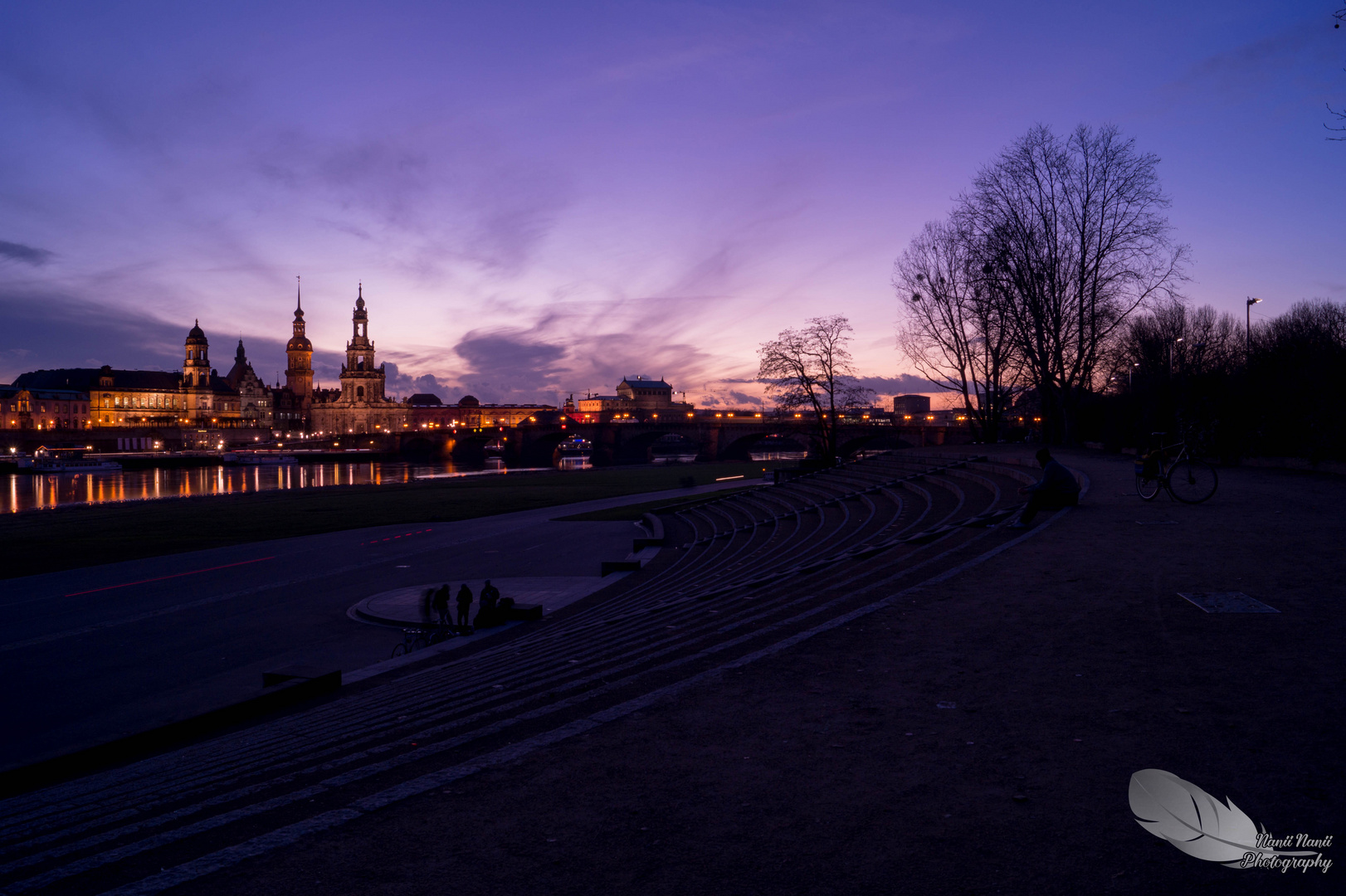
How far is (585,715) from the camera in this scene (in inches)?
217

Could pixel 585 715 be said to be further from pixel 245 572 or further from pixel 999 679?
pixel 245 572

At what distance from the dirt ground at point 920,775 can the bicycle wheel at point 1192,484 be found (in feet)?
24.2

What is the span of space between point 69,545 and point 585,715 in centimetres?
3436

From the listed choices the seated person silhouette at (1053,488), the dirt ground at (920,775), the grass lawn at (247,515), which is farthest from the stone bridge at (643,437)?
the dirt ground at (920,775)

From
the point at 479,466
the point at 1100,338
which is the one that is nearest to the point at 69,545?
the point at 1100,338

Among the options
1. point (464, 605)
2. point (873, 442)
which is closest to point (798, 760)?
point (464, 605)

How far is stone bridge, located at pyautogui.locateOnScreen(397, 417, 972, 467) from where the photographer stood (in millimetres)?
84062

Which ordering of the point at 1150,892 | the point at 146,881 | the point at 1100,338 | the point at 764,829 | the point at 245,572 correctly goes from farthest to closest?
the point at 1100,338
the point at 245,572
the point at 764,829
the point at 146,881
the point at 1150,892

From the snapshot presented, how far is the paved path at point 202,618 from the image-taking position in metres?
11.5

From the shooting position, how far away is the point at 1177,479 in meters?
14.1

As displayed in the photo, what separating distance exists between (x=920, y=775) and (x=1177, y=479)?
1272cm

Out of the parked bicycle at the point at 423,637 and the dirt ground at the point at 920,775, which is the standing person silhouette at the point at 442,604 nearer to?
the parked bicycle at the point at 423,637

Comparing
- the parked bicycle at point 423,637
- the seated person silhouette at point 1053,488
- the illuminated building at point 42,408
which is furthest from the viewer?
the illuminated building at point 42,408

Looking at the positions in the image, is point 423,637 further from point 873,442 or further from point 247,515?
point 873,442
